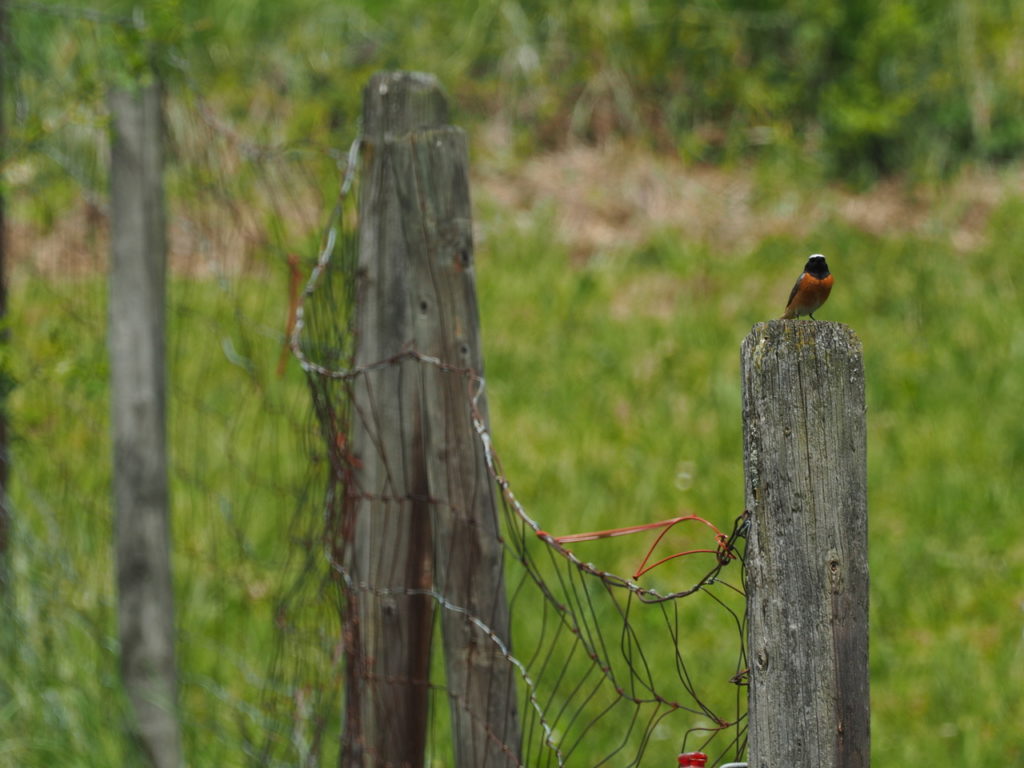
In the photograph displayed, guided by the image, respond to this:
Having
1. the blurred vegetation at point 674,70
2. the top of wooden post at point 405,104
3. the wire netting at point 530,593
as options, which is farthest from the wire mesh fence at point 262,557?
the blurred vegetation at point 674,70

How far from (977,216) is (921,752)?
14.1 ft

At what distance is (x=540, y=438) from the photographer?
554 cm

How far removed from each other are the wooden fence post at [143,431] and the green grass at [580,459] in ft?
0.35

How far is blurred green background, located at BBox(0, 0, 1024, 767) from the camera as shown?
137 inches

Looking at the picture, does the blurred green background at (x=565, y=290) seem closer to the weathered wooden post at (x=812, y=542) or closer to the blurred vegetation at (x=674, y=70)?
the blurred vegetation at (x=674, y=70)

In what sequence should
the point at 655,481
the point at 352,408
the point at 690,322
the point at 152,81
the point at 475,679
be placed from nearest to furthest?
the point at 475,679, the point at 352,408, the point at 152,81, the point at 655,481, the point at 690,322

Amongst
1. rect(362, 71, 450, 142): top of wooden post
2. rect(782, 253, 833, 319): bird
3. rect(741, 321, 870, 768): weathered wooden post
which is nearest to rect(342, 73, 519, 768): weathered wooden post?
rect(362, 71, 450, 142): top of wooden post

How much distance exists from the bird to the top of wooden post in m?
0.84

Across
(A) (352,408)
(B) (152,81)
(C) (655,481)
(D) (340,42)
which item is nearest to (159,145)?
(B) (152,81)

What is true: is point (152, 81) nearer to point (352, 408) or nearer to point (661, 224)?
point (352, 408)

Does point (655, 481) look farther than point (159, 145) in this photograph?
Yes

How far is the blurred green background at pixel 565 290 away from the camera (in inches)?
137

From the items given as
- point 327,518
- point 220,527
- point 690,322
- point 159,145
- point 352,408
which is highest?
point 690,322

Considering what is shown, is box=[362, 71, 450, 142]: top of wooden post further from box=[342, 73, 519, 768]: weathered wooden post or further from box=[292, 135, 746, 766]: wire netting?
box=[292, 135, 746, 766]: wire netting
